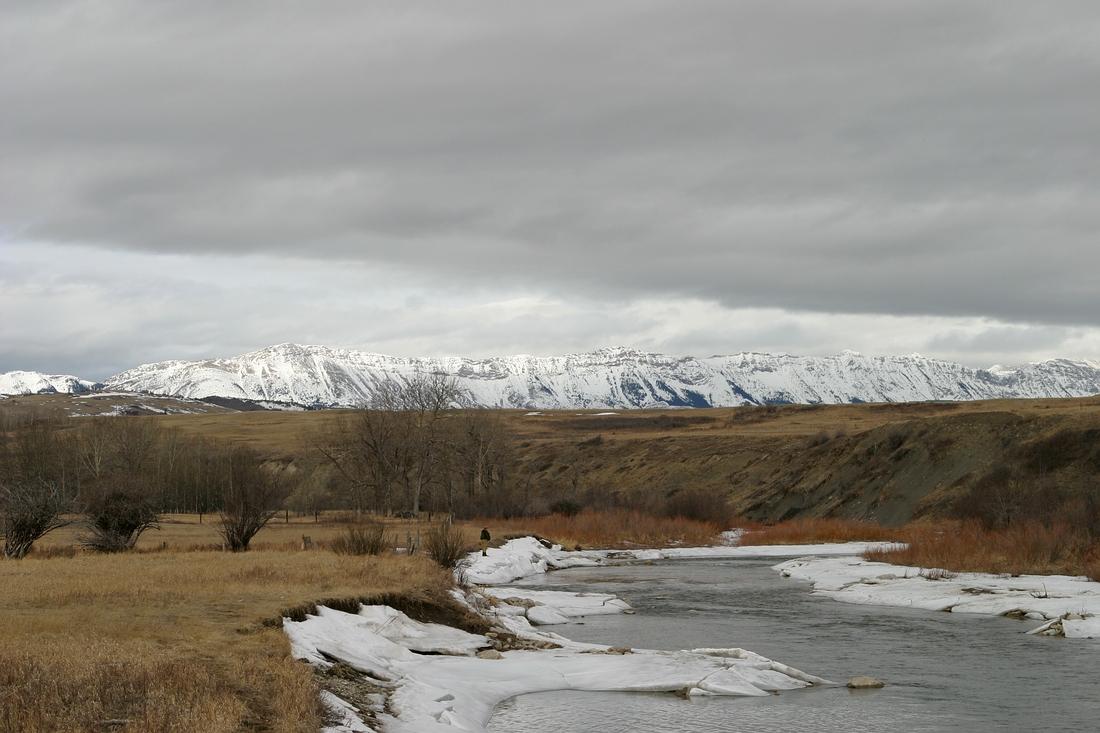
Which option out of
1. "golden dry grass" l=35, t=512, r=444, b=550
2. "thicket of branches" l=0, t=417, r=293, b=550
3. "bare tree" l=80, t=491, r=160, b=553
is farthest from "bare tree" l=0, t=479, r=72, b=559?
"golden dry grass" l=35, t=512, r=444, b=550

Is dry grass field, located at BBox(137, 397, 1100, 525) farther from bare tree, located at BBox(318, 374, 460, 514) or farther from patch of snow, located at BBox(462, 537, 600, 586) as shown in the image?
patch of snow, located at BBox(462, 537, 600, 586)

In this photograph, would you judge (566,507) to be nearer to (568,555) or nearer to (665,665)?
(568,555)

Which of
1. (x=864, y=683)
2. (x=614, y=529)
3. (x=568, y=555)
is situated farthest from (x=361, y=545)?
(x=614, y=529)

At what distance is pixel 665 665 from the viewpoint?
23.9m

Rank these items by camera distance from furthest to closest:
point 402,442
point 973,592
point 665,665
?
point 402,442, point 973,592, point 665,665

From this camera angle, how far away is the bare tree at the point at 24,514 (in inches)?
1469

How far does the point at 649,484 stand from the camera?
124 metres

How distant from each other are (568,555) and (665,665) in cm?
3948

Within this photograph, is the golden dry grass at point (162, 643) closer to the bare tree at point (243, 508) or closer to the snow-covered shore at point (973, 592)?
the bare tree at point (243, 508)

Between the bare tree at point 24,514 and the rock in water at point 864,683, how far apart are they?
28481 mm

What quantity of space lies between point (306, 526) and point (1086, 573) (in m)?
49.4

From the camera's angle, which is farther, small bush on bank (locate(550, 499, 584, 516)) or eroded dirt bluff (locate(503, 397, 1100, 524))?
small bush on bank (locate(550, 499, 584, 516))

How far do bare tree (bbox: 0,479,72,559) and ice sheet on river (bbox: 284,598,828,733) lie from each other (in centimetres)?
1872

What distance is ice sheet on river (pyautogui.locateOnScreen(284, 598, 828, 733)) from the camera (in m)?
19.4
